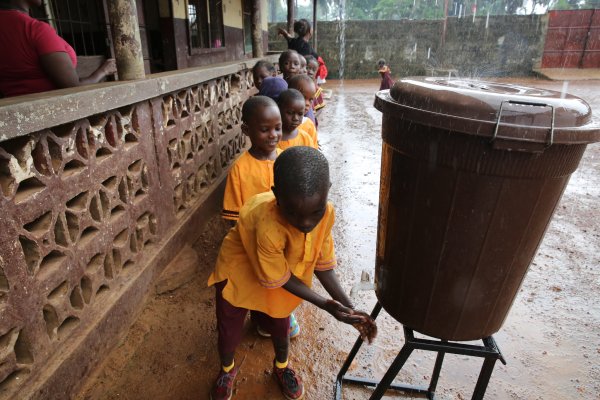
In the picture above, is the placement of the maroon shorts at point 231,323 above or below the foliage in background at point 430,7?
below

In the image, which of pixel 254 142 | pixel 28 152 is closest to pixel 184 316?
pixel 254 142

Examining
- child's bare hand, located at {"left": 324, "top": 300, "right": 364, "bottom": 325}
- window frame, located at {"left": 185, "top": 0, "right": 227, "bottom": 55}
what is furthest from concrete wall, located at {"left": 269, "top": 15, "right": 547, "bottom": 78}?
child's bare hand, located at {"left": 324, "top": 300, "right": 364, "bottom": 325}

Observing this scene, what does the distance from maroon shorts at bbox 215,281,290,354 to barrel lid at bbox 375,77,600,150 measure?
4.01ft

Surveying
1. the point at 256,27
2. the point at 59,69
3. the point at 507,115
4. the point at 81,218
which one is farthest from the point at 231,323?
the point at 256,27

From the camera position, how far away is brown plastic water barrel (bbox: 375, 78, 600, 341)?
1.17m

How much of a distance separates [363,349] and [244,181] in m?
1.30

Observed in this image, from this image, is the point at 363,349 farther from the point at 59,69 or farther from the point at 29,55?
the point at 29,55

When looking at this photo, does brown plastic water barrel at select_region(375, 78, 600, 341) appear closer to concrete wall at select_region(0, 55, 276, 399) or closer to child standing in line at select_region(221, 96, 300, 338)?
child standing in line at select_region(221, 96, 300, 338)

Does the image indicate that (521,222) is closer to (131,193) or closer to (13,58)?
(131,193)

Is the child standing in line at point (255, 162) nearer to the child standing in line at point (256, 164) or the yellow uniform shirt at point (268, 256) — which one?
the child standing in line at point (256, 164)

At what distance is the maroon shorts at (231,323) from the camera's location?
188 centimetres

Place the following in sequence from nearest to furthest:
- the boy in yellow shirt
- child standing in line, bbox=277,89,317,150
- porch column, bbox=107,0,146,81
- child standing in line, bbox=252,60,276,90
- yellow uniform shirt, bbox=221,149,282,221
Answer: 1. the boy in yellow shirt
2. yellow uniform shirt, bbox=221,149,282,221
3. porch column, bbox=107,0,146,81
4. child standing in line, bbox=277,89,317,150
5. child standing in line, bbox=252,60,276,90

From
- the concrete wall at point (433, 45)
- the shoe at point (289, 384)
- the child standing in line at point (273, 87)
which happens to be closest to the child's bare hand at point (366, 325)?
the shoe at point (289, 384)

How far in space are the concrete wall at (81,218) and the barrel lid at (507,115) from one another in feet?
→ 5.22
